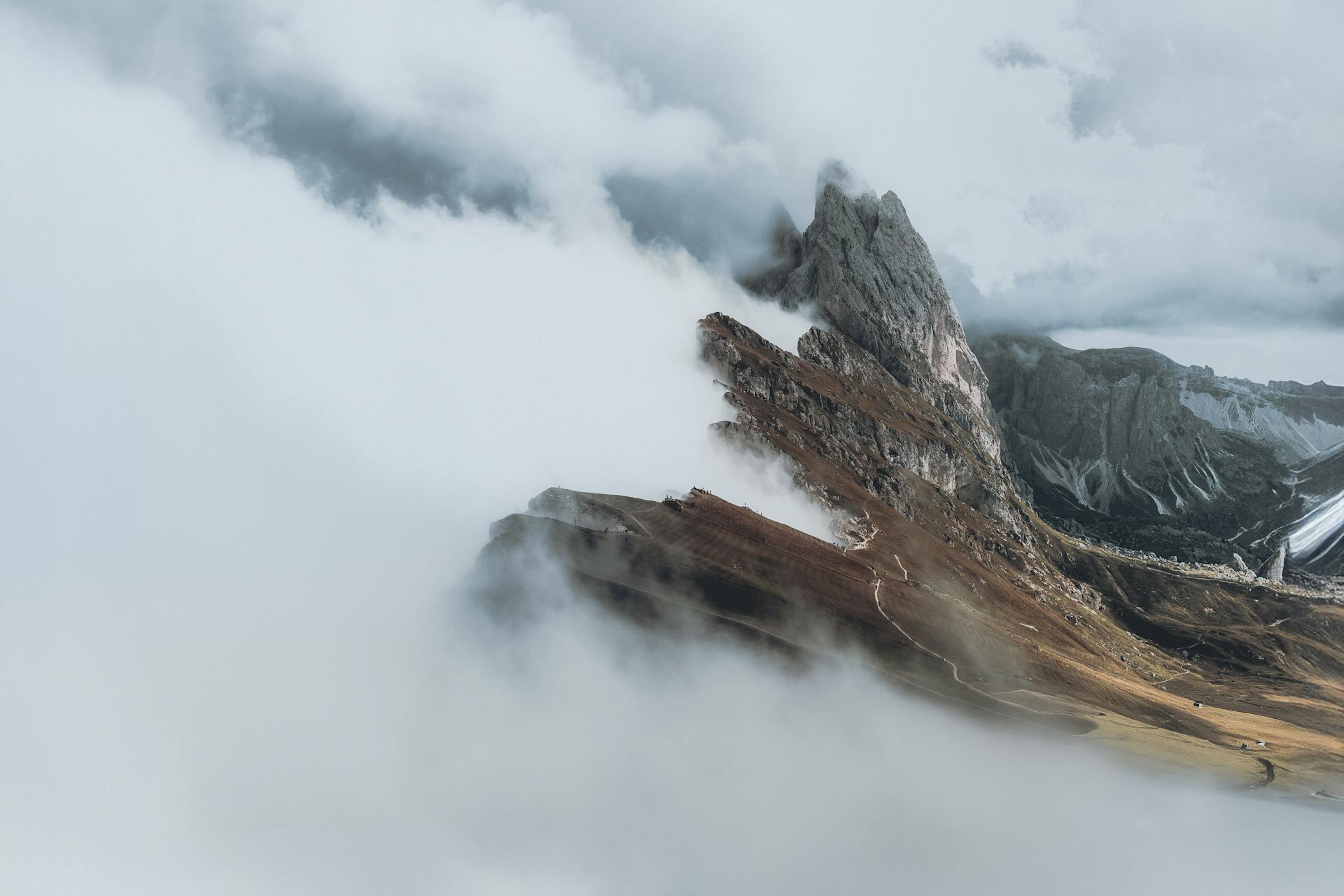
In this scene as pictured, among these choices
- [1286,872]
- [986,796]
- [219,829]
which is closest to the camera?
[1286,872]

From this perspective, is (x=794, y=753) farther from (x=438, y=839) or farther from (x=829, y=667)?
(x=438, y=839)

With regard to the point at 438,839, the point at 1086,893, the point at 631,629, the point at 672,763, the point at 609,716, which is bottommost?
the point at 1086,893

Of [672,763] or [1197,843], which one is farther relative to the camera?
[672,763]

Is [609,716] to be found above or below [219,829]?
above

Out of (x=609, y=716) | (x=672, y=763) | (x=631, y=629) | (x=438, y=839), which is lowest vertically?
(x=438, y=839)

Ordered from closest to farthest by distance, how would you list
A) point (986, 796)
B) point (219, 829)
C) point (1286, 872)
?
point (1286, 872) → point (986, 796) → point (219, 829)

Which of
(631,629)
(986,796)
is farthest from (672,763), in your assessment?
(986,796)

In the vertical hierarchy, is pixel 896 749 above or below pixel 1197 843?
above

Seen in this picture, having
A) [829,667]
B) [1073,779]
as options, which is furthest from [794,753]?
[1073,779]

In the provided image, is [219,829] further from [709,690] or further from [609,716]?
[709,690]
